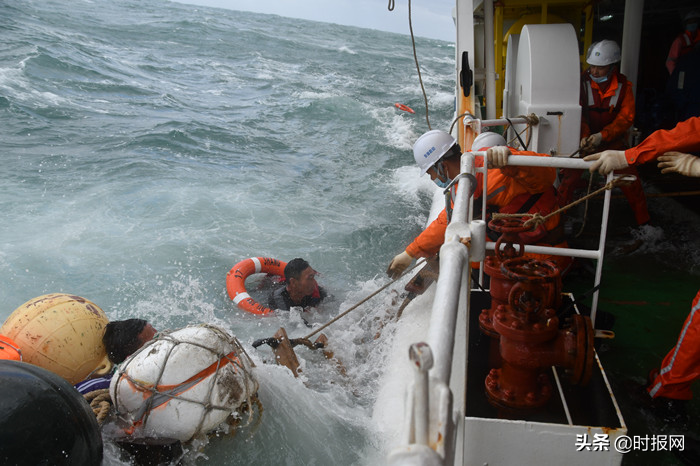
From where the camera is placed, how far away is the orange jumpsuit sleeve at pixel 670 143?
8.18ft

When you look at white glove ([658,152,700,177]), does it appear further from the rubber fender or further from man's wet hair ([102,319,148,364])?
man's wet hair ([102,319,148,364])

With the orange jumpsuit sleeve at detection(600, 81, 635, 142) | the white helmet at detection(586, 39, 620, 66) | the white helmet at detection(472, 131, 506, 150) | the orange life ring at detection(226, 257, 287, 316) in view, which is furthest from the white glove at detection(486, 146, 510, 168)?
the orange life ring at detection(226, 257, 287, 316)

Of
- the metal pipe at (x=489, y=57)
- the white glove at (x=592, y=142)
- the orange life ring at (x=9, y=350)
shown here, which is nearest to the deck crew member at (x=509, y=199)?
the white glove at (x=592, y=142)

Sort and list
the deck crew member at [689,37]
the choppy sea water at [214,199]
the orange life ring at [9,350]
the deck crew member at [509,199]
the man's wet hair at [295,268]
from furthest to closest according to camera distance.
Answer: the deck crew member at [689,37] < the man's wet hair at [295,268] < the choppy sea water at [214,199] < the deck crew member at [509,199] < the orange life ring at [9,350]

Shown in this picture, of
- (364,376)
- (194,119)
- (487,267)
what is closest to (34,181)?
(194,119)

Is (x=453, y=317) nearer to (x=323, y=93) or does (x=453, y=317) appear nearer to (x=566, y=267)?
(x=566, y=267)

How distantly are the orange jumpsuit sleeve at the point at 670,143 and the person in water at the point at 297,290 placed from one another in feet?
11.4

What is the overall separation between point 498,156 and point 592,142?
7.83 ft

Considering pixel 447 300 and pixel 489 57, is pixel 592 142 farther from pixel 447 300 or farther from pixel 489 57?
pixel 447 300

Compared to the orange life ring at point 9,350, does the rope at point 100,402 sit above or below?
below

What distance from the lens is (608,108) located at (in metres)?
5.06

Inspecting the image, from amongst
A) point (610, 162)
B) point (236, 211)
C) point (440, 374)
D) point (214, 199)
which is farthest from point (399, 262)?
point (214, 199)

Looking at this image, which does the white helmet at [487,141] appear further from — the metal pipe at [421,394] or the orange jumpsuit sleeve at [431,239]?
the metal pipe at [421,394]

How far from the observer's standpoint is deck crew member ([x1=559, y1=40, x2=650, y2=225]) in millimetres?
4965
